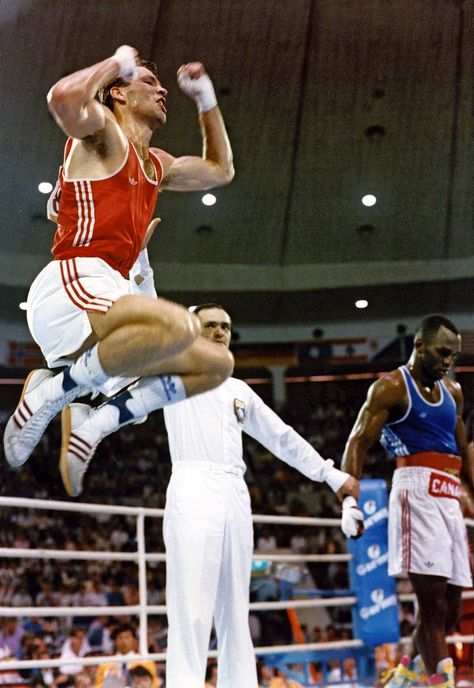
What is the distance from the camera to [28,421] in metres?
2.96

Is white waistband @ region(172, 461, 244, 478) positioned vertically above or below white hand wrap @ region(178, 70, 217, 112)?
below

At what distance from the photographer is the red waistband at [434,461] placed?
404cm

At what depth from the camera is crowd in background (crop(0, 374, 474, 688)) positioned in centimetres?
724

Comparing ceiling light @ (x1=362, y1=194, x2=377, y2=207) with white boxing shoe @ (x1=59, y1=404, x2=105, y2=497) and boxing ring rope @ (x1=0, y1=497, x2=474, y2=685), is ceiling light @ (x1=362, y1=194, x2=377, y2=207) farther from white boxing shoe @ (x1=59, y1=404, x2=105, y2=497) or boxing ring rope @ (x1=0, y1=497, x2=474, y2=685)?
white boxing shoe @ (x1=59, y1=404, x2=105, y2=497)

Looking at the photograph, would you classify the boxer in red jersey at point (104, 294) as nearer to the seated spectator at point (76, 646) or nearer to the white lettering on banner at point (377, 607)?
the white lettering on banner at point (377, 607)

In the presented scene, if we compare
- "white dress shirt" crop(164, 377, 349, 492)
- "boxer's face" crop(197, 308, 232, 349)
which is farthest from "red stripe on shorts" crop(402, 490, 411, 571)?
"boxer's face" crop(197, 308, 232, 349)

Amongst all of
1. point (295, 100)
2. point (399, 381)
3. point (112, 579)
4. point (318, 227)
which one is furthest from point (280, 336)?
point (399, 381)

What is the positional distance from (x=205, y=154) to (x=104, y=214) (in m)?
0.81

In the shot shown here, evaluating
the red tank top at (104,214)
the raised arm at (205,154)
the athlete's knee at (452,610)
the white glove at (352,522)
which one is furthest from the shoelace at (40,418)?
the athlete's knee at (452,610)

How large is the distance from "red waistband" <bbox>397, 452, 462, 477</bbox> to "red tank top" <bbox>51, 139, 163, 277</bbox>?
6.06 ft

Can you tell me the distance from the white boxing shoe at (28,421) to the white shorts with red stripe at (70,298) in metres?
0.17

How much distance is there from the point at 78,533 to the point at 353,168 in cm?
722

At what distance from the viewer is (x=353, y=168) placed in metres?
14.0

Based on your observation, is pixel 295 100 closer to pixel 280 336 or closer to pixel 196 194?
pixel 196 194
